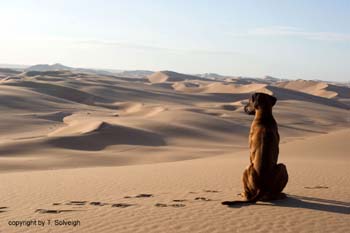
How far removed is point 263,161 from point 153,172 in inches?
305

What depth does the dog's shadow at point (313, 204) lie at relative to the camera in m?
9.11

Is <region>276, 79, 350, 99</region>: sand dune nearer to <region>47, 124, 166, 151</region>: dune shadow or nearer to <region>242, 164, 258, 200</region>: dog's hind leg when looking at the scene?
<region>47, 124, 166, 151</region>: dune shadow

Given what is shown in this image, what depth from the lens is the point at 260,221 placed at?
8133 mm

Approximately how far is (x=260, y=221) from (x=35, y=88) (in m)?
54.8

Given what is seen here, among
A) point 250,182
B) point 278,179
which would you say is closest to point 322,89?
point 278,179

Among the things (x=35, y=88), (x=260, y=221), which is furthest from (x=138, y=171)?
(x=35, y=88)

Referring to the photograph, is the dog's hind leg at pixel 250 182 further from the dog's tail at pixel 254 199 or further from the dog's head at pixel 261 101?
the dog's head at pixel 261 101

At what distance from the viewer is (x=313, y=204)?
31.2 ft

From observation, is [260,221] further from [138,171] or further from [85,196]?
[138,171]

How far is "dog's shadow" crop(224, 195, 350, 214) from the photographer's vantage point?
9109 millimetres

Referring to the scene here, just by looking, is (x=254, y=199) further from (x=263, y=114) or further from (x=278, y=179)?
(x=263, y=114)

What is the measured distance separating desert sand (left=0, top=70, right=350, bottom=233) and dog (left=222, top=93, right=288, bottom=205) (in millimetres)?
248

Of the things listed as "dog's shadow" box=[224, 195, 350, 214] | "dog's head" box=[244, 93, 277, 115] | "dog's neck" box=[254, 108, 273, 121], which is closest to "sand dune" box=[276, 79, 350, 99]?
"dog's shadow" box=[224, 195, 350, 214]

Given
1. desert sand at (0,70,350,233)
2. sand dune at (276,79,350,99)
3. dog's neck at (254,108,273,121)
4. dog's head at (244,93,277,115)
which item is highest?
sand dune at (276,79,350,99)
